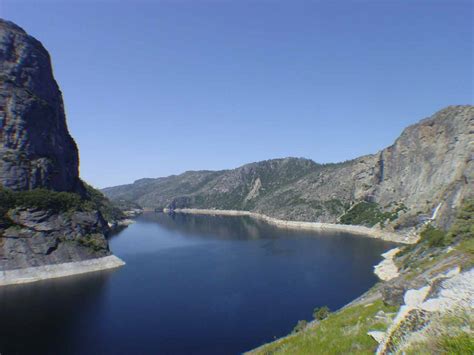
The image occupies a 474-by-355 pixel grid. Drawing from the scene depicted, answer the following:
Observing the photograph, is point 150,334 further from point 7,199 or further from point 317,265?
point 7,199

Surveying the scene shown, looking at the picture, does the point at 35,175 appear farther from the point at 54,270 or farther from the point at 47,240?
the point at 54,270

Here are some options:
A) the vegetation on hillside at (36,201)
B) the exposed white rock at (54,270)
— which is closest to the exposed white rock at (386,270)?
the exposed white rock at (54,270)

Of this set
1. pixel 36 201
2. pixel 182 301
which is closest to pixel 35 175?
pixel 36 201

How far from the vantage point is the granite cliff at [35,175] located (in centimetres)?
10238

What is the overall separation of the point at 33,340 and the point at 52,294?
25.5 m

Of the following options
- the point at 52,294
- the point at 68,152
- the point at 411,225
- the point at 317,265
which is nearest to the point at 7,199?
the point at 52,294

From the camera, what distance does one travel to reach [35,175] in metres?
121

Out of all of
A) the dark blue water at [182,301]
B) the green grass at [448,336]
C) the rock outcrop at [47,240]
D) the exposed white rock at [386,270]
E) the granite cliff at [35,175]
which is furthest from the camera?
the granite cliff at [35,175]

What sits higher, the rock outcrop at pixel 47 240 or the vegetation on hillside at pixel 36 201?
the vegetation on hillside at pixel 36 201

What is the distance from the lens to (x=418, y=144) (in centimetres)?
19612

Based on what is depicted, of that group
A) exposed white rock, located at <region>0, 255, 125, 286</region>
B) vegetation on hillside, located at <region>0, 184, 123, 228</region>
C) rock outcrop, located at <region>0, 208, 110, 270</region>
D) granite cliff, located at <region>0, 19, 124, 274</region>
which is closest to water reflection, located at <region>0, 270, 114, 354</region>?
exposed white rock, located at <region>0, 255, 125, 286</region>

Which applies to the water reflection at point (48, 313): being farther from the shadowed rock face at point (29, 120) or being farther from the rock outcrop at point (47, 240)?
the shadowed rock face at point (29, 120)

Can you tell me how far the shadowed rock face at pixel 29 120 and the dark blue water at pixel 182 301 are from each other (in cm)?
4358

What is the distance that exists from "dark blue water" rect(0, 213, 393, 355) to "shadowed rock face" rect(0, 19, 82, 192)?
143 ft
